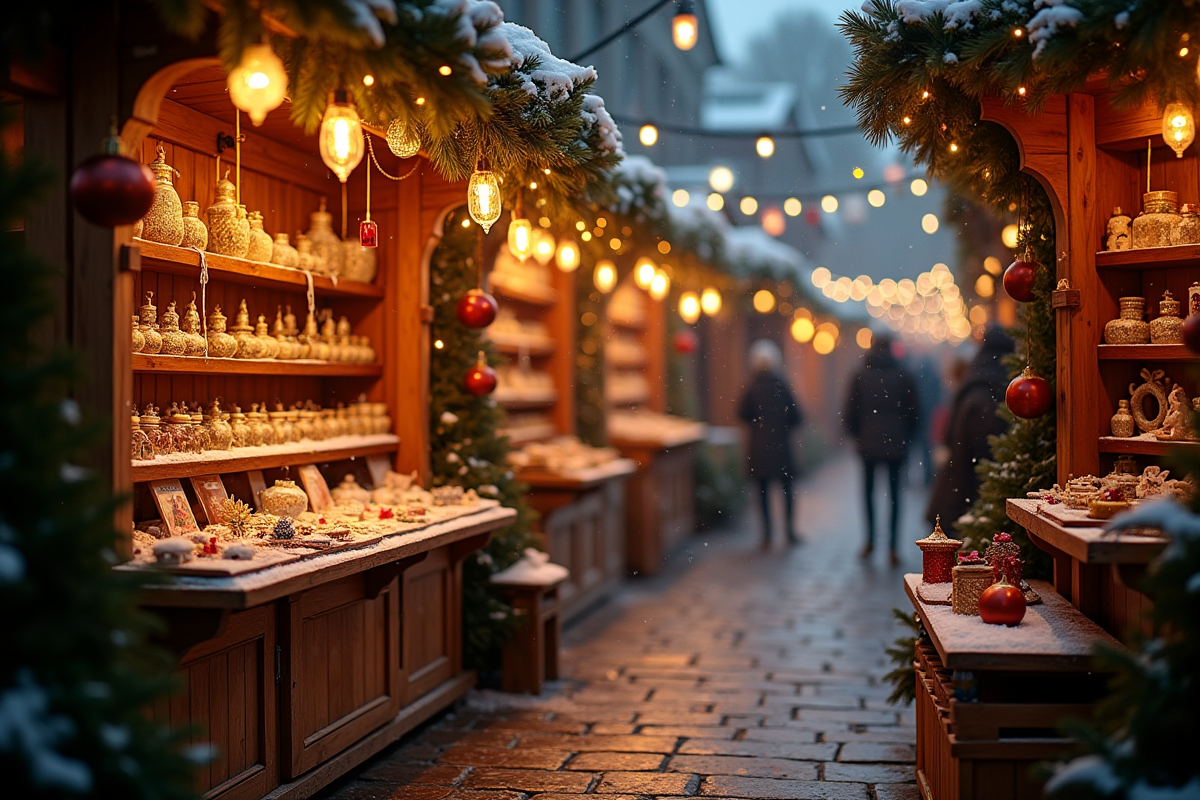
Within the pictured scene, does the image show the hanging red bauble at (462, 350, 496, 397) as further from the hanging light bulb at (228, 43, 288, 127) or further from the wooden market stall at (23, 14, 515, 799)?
the hanging light bulb at (228, 43, 288, 127)

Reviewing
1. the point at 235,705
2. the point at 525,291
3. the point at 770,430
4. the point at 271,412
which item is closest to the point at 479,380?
the point at 271,412

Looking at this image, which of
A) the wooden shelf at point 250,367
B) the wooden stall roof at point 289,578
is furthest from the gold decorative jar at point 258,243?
the wooden stall roof at point 289,578

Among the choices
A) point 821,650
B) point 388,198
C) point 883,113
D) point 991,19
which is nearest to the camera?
point 991,19

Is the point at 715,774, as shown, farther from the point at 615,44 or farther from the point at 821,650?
the point at 615,44

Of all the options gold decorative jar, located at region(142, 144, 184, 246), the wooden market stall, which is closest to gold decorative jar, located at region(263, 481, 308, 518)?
the wooden market stall

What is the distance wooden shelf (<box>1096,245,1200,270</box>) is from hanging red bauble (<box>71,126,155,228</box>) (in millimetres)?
3857

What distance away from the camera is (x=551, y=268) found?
10.2 metres

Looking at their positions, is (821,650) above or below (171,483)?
below

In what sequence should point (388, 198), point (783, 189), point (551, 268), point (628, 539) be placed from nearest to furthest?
point (388, 198) → point (551, 268) → point (628, 539) → point (783, 189)

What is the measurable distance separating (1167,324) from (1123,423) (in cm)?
45

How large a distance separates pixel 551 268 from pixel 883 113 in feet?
17.6

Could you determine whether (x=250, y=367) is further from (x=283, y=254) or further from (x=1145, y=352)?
(x=1145, y=352)

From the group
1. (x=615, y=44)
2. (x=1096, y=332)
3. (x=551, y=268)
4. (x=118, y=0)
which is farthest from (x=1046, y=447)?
(x=615, y=44)

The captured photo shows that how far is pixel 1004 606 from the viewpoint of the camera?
4.15m
